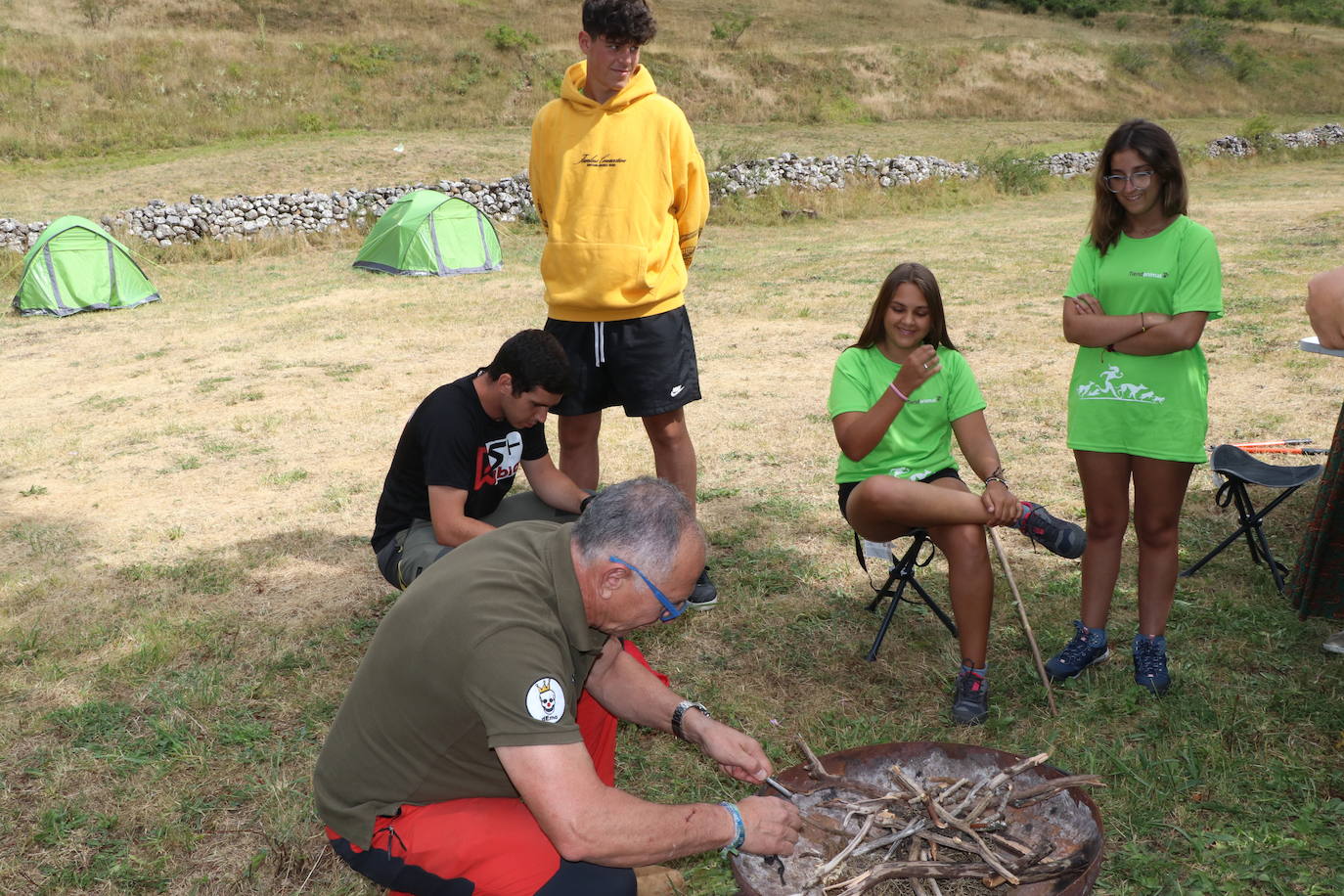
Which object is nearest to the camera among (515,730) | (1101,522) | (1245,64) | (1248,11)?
(515,730)

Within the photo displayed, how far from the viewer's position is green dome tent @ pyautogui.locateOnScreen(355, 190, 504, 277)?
12977 mm

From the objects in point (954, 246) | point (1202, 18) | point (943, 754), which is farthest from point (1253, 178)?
point (1202, 18)

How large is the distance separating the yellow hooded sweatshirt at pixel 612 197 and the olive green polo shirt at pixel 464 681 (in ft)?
6.33

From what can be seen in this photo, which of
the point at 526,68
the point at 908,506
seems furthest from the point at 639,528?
the point at 526,68

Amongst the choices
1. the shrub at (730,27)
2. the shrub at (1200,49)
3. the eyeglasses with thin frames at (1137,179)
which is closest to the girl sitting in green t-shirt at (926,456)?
the eyeglasses with thin frames at (1137,179)

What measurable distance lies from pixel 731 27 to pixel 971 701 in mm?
39547

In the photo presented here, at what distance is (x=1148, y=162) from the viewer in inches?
126

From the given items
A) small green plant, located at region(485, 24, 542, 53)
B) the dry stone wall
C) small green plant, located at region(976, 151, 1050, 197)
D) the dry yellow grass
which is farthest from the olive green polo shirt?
small green plant, located at region(485, 24, 542, 53)

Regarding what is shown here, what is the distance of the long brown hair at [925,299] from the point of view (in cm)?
357

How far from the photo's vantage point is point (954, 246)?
523 inches

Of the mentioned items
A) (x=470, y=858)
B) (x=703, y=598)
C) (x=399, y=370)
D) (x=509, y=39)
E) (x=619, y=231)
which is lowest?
(x=399, y=370)

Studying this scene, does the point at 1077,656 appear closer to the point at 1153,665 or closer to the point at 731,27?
the point at 1153,665

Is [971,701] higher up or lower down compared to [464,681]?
lower down

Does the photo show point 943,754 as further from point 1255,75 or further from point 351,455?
point 1255,75
